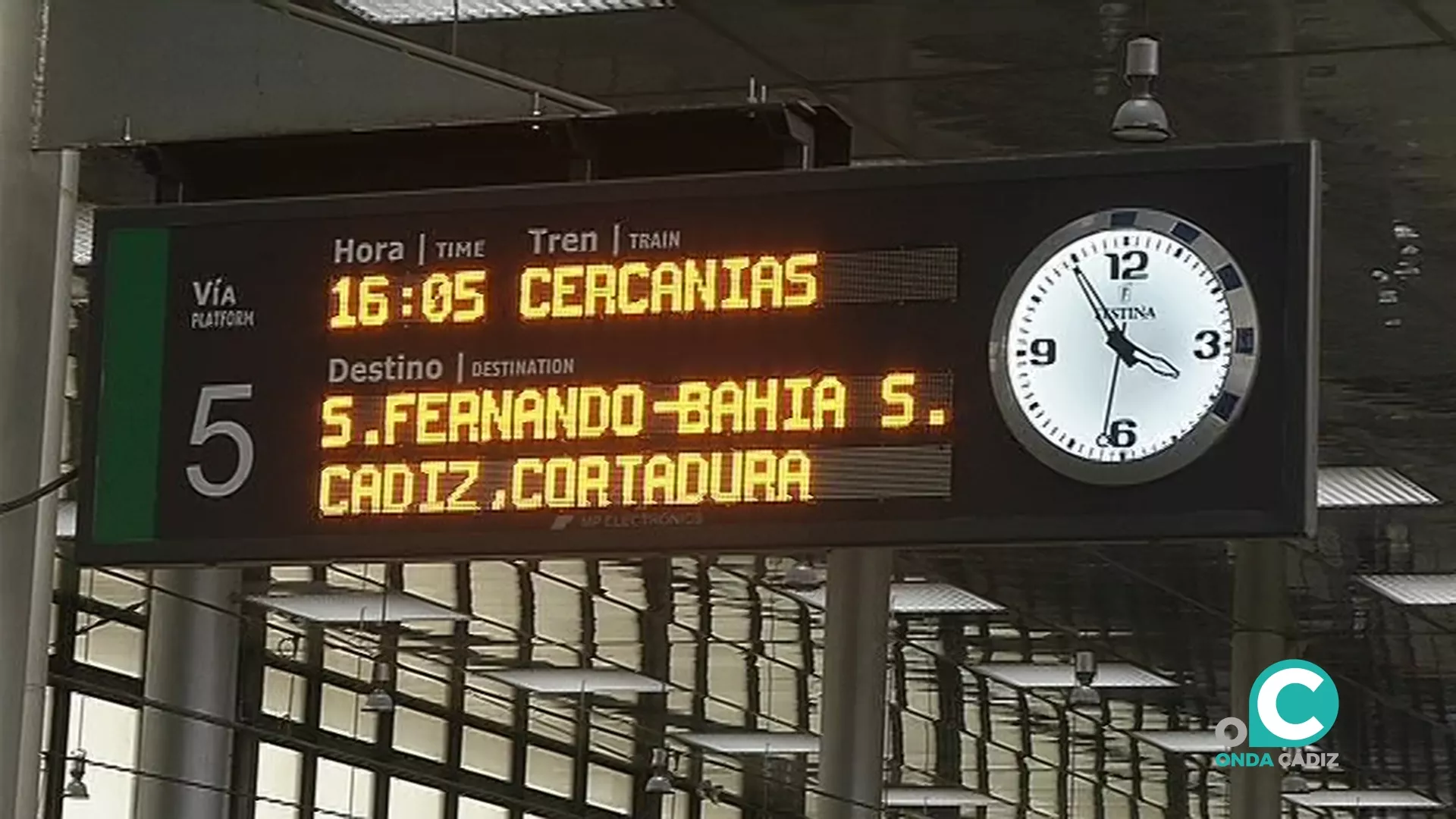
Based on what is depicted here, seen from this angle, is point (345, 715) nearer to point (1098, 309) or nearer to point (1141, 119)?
point (1141, 119)

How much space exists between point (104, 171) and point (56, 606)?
973 centimetres

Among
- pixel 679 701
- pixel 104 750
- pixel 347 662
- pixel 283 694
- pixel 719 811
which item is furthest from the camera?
pixel 719 811

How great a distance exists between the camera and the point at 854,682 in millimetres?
19922

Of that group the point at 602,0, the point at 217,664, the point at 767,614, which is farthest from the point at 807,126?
the point at 767,614

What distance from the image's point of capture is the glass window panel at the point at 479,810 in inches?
1140

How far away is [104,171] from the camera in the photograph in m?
13.4

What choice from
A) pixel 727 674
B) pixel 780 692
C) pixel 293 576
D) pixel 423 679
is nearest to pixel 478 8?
pixel 293 576

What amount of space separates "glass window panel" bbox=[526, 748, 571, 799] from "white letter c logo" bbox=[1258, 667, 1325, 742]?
7245mm

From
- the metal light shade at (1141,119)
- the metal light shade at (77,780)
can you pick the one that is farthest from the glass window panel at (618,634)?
the metal light shade at (1141,119)

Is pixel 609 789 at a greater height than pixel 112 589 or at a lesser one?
lesser

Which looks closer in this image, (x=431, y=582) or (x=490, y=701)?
(x=431, y=582)

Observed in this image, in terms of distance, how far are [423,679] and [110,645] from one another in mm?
4827

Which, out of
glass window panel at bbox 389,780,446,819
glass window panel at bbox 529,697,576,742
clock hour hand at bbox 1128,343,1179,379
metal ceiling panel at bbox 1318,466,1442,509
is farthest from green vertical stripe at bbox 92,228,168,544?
glass window panel at bbox 529,697,576,742

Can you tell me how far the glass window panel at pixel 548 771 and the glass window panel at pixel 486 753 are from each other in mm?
498
